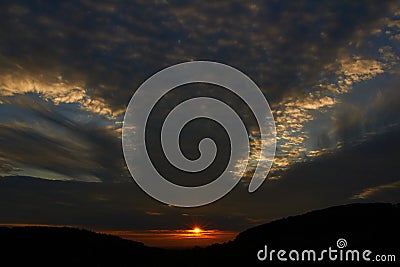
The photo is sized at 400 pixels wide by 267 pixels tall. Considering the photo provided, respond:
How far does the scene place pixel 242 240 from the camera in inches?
2751

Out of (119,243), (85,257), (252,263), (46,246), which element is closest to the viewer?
(252,263)

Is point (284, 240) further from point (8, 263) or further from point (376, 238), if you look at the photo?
point (8, 263)

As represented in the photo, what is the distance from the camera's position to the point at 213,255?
58469 millimetres

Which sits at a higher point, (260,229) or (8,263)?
(260,229)

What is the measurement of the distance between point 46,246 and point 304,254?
1516 inches

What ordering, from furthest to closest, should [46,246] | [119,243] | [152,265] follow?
[119,243] < [46,246] < [152,265]

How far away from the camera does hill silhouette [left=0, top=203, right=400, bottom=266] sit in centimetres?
5019

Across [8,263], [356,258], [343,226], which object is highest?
[343,226]

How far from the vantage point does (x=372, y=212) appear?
60.8 m

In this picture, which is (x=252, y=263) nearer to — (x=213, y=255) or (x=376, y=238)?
(x=213, y=255)

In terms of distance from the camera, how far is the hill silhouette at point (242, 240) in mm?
50188

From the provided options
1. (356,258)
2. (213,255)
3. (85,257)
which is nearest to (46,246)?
(85,257)

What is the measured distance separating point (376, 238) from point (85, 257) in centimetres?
3937

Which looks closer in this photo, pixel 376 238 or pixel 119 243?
pixel 376 238
